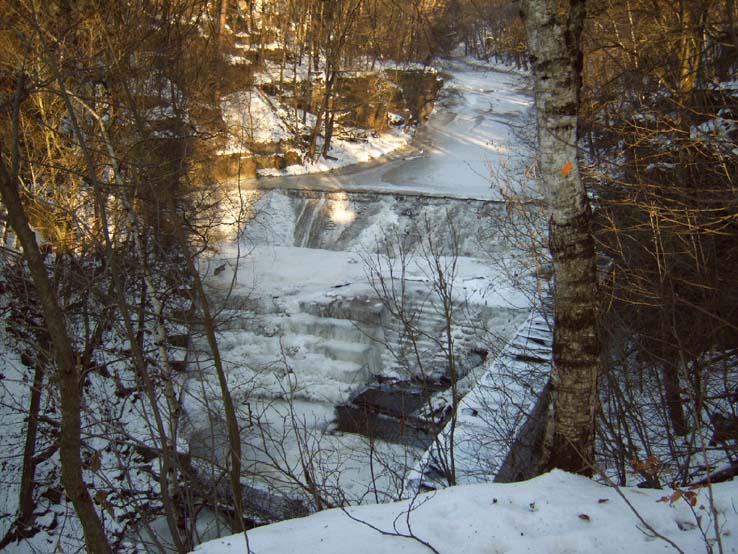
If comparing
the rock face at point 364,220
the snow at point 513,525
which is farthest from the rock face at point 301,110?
the snow at point 513,525

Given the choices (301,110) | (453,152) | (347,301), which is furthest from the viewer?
(301,110)

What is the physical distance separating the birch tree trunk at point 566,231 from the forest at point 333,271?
→ 16mm

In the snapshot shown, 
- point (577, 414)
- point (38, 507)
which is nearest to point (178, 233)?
point (577, 414)

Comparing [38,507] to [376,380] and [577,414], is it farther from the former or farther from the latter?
[577,414]

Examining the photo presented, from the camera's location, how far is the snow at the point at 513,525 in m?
2.45

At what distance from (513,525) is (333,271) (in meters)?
11.2

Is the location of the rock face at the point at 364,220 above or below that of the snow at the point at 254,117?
below

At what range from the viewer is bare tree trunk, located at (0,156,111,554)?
306 centimetres

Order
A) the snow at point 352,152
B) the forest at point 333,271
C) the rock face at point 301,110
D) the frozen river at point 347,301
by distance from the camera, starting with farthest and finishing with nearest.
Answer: the snow at point 352,152 → the rock face at point 301,110 → the frozen river at point 347,301 → the forest at point 333,271

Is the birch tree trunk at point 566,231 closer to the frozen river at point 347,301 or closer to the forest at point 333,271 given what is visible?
the forest at point 333,271

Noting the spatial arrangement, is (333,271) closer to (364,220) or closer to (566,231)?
(364,220)

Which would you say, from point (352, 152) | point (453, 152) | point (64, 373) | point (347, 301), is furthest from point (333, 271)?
point (453, 152)

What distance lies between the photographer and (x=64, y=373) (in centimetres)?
318

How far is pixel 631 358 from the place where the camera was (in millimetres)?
7961
